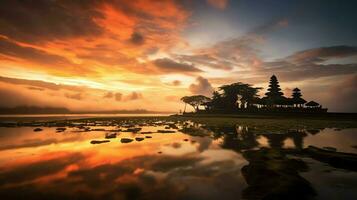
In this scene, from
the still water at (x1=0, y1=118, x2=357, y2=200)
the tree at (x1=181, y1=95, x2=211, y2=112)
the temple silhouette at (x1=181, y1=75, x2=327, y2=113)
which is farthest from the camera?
the tree at (x1=181, y1=95, x2=211, y2=112)

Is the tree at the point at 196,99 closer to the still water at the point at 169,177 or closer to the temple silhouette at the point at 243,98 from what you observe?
the temple silhouette at the point at 243,98

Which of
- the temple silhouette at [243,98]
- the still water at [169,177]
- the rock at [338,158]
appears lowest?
the still water at [169,177]

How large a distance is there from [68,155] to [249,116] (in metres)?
60.0

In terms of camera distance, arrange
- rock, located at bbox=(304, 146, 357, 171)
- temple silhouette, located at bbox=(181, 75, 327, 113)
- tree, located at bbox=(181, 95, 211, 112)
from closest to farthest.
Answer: rock, located at bbox=(304, 146, 357, 171)
temple silhouette, located at bbox=(181, 75, 327, 113)
tree, located at bbox=(181, 95, 211, 112)

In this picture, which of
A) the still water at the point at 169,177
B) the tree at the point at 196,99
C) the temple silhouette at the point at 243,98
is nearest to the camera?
the still water at the point at 169,177

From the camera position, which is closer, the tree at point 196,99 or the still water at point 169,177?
the still water at point 169,177

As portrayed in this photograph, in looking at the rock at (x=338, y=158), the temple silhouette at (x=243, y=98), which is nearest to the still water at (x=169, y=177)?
the rock at (x=338, y=158)

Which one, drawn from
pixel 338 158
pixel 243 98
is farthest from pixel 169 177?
pixel 243 98

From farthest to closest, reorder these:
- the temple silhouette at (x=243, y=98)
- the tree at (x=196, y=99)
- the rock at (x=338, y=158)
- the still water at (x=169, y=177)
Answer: the tree at (x=196, y=99)
the temple silhouette at (x=243, y=98)
the rock at (x=338, y=158)
the still water at (x=169, y=177)

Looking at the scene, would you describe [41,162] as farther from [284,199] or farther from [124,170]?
[284,199]

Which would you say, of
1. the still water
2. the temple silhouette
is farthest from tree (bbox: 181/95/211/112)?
the still water

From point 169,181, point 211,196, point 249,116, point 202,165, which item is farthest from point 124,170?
point 249,116

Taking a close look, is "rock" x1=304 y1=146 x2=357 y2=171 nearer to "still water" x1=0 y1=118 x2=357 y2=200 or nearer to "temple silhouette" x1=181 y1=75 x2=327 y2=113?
"still water" x1=0 y1=118 x2=357 y2=200

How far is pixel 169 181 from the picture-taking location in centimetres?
1062
